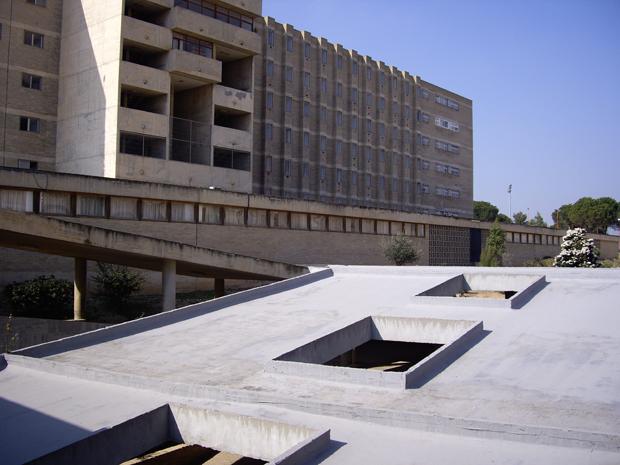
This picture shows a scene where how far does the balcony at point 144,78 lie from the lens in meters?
33.4

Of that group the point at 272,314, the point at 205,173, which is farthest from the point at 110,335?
the point at 205,173

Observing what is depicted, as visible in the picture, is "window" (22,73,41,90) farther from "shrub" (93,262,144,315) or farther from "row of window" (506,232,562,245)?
"row of window" (506,232,562,245)

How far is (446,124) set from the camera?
69.2 metres

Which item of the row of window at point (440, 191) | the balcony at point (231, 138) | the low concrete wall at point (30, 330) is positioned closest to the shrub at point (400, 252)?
the balcony at point (231, 138)

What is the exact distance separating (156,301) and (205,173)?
11004 mm

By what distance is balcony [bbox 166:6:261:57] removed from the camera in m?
35.6

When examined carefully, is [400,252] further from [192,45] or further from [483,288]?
[483,288]

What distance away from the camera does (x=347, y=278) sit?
20.7m

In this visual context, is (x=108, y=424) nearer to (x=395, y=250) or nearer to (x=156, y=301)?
(x=156, y=301)

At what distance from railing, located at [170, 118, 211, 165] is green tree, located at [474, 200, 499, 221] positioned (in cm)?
8756

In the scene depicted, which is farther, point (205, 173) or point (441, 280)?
point (205, 173)

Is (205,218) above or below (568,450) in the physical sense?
above

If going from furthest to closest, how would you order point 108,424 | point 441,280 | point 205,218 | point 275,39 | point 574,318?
point 275,39 → point 205,218 → point 441,280 → point 574,318 → point 108,424

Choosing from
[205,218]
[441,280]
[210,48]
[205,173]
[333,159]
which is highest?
[210,48]
